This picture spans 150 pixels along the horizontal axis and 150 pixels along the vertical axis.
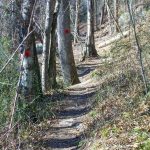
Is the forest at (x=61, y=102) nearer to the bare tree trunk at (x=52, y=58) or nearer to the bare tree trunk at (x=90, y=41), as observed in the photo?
the bare tree trunk at (x=52, y=58)

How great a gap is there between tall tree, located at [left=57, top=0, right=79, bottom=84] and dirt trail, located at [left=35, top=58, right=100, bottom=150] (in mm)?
1295

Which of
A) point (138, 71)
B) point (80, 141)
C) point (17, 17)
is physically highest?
point (17, 17)

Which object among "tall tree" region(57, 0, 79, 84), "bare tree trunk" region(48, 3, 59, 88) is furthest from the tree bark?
"bare tree trunk" region(48, 3, 59, 88)

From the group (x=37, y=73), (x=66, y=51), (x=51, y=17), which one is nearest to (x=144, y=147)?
(x=37, y=73)

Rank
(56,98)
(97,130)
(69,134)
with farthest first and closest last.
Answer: (56,98) → (69,134) → (97,130)

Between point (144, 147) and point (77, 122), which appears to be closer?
point (144, 147)

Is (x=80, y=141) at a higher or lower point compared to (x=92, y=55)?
lower

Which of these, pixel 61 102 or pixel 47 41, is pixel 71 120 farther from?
pixel 47 41

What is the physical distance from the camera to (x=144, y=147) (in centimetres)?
586

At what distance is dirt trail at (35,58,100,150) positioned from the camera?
7.99 metres

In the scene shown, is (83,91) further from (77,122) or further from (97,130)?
(97,130)

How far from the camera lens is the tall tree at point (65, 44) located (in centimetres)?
1416

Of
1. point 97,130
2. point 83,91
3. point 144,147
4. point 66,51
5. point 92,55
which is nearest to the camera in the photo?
point 144,147

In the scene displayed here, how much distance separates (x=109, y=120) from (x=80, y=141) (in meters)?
0.66
